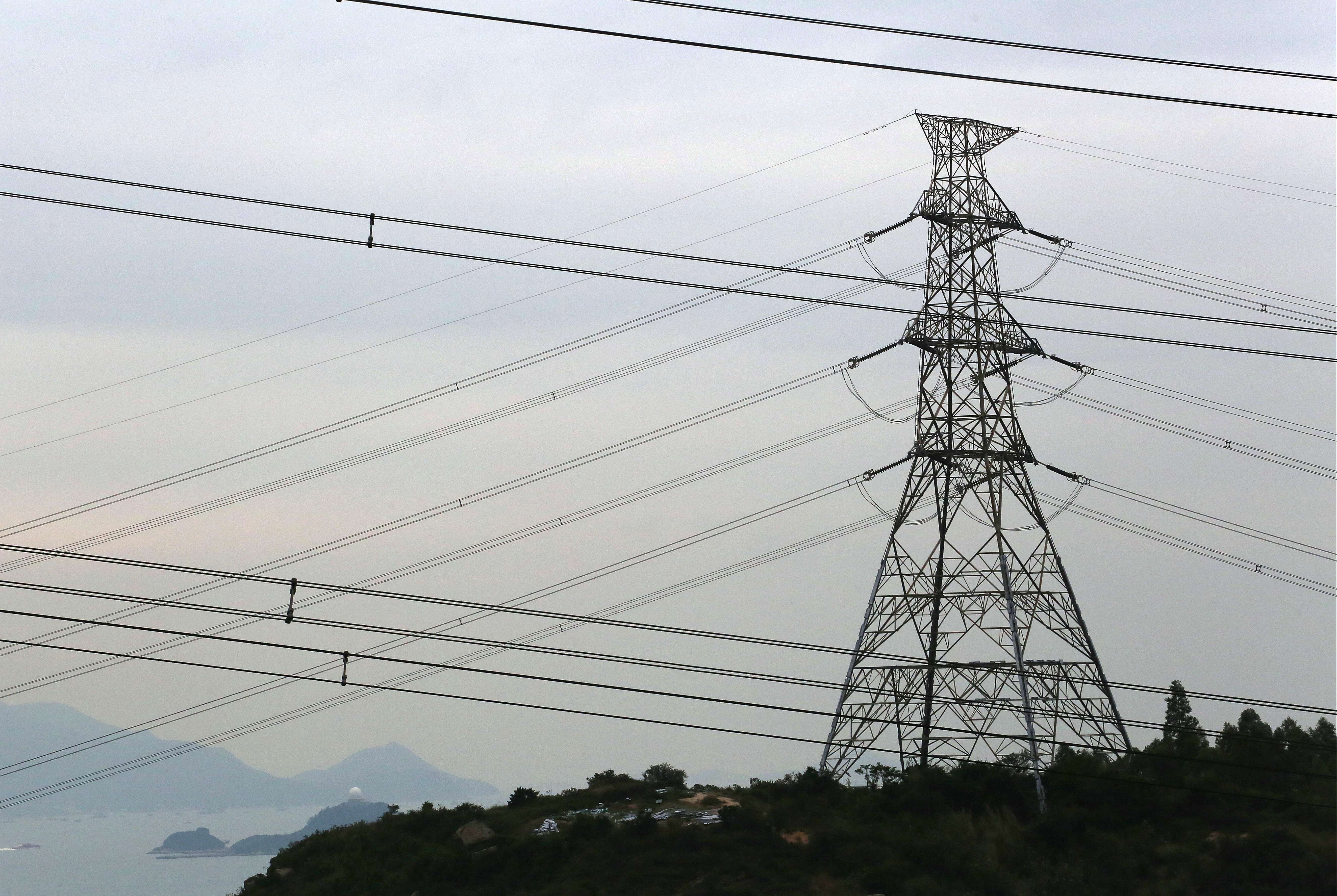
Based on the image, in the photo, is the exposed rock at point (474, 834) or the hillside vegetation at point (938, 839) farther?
the exposed rock at point (474, 834)

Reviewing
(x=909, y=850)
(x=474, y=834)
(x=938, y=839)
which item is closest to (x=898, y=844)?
(x=909, y=850)

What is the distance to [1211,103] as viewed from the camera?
25125 mm

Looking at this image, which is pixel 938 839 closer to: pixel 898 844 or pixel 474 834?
pixel 898 844

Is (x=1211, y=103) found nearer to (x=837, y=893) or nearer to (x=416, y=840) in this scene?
(x=837, y=893)

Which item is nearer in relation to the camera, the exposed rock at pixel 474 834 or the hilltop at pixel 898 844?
Answer: the hilltop at pixel 898 844

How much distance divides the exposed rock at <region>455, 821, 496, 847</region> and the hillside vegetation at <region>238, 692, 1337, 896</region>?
0.09 metres

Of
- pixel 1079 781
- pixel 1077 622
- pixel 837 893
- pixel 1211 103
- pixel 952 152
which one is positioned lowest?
pixel 837 893

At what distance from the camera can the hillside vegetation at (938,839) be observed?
51.3 meters

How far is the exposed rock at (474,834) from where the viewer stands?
64062 millimetres

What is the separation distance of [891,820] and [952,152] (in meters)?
29.1

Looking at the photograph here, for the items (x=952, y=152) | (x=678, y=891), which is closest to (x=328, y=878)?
(x=678, y=891)

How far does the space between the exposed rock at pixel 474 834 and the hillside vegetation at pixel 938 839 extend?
0.09m

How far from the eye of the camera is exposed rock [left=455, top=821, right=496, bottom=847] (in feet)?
210

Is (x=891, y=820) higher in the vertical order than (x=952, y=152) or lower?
lower
